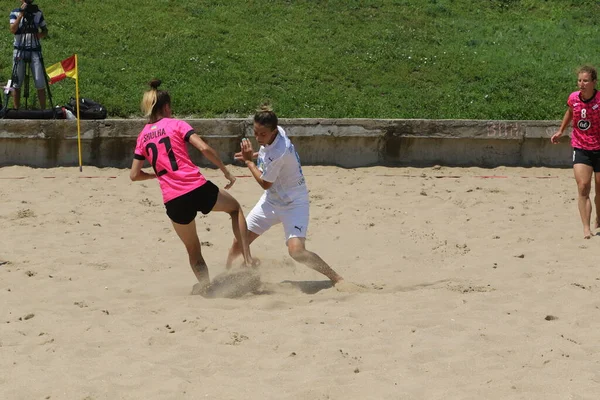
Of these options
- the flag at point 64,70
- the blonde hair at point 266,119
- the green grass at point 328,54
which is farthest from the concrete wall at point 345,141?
the blonde hair at point 266,119

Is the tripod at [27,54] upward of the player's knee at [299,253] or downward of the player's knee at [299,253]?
upward

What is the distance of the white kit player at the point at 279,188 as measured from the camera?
7086 mm

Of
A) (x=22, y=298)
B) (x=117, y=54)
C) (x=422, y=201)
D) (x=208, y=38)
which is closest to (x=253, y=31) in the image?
(x=208, y=38)

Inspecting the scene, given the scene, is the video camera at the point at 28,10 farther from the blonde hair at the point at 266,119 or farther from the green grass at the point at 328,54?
the blonde hair at the point at 266,119

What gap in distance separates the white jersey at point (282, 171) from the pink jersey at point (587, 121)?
3.24 metres

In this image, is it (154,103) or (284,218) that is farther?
(284,218)

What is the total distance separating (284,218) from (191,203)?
2.58 feet

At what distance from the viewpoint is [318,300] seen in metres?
7.02

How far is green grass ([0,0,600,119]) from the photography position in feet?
45.7

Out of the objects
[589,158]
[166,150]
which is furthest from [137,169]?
[589,158]

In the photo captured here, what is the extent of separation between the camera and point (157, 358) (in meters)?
5.71

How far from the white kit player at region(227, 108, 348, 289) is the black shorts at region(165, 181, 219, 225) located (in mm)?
355

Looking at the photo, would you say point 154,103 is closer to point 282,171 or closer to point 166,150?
point 166,150

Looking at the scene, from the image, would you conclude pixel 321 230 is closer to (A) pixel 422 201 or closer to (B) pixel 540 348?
(A) pixel 422 201
